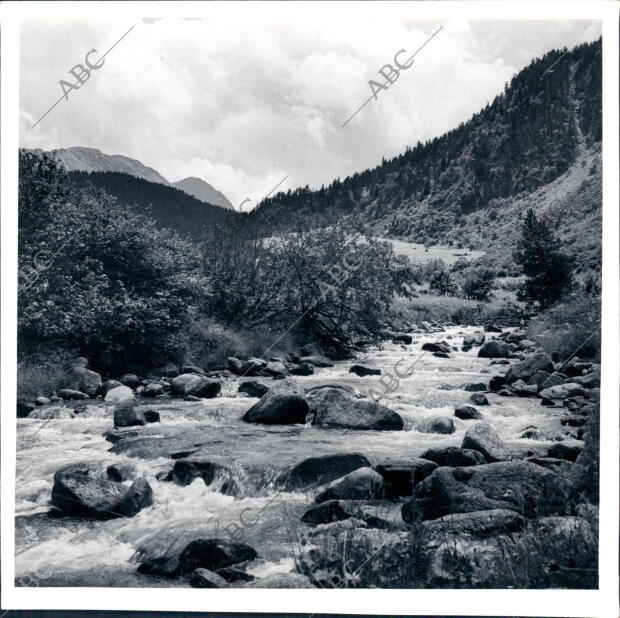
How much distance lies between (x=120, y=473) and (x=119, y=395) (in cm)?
128

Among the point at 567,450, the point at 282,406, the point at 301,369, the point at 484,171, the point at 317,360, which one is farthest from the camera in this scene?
the point at 301,369

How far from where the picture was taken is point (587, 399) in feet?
16.6

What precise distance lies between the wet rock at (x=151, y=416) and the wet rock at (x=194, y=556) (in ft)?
4.96

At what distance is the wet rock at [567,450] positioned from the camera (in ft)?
16.2

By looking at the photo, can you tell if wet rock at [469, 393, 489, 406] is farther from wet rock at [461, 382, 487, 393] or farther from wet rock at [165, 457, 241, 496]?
wet rock at [165, 457, 241, 496]

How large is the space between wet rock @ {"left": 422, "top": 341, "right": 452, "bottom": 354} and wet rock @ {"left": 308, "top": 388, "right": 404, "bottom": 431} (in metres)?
0.75

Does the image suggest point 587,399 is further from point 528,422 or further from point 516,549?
point 516,549

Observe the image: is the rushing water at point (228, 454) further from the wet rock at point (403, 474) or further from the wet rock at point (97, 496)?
the wet rock at point (403, 474)

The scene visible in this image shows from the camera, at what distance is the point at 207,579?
4.42m

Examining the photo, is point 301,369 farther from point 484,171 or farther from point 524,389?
point 484,171

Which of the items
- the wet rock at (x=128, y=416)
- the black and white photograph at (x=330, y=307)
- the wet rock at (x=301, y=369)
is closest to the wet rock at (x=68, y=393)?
the black and white photograph at (x=330, y=307)

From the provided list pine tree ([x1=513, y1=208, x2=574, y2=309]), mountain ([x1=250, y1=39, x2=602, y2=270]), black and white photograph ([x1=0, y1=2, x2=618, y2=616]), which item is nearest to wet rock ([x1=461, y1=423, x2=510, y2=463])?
black and white photograph ([x1=0, y1=2, x2=618, y2=616])

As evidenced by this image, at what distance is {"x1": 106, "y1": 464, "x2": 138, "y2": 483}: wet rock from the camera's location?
505 centimetres

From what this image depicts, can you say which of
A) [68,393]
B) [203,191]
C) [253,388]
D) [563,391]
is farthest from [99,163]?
[563,391]
